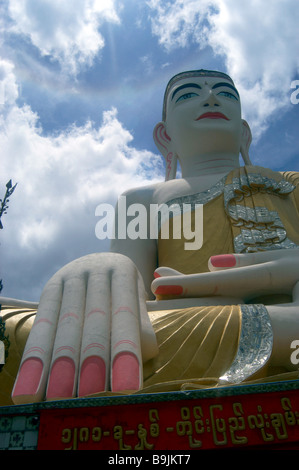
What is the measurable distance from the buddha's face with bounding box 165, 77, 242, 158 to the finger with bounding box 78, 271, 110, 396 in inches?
113

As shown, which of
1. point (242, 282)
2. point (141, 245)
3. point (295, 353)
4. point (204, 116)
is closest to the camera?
point (295, 353)

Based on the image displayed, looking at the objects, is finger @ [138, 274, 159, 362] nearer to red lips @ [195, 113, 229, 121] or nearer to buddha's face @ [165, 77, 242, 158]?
buddha's face @ [165, 77, 242, 158]

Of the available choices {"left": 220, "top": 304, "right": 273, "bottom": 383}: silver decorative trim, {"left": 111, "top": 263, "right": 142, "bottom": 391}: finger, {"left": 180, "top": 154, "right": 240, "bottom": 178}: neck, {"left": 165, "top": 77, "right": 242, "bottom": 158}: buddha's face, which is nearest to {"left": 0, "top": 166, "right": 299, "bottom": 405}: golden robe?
{"left": 220, "top": 304, "right": 273, "bottom": 383}: silver decorative trim

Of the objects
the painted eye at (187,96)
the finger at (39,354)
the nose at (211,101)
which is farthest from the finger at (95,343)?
the painted eye at (187,96)

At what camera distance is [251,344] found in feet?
8.93

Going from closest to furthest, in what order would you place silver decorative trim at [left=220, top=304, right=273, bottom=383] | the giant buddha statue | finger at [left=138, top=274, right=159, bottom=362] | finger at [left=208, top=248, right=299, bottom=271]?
the giant buddha statue, silver decorative trim at [left=220, top=304, right=273, bottom=383], finger at [left=138, top=274, right=159, bottom=362], finger at [left=208, top=248, right=299, bottom=271]

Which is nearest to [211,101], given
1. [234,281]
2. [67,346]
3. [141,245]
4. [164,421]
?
[141,245]

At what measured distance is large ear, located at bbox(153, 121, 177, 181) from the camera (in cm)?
559

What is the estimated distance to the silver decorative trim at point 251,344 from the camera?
8.27 ft

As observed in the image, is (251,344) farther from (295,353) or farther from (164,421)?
(164,421)

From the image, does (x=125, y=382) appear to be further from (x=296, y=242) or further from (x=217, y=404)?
(x=296, y=242)

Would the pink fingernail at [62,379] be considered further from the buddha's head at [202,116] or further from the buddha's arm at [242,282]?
the buddha's head at [202,116]

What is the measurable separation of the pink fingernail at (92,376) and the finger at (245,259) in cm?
153

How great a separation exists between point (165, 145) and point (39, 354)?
3.94m
